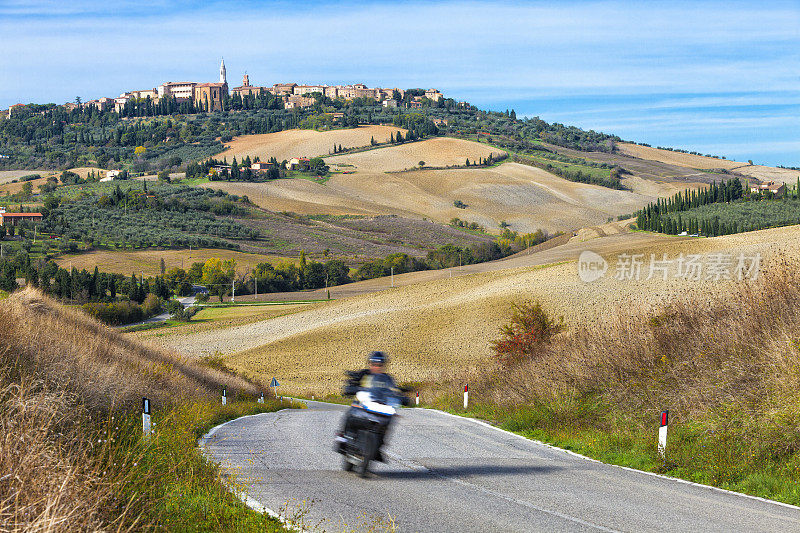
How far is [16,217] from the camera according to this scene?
125 metres

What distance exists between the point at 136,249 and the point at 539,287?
239 feet

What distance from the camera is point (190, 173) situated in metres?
186

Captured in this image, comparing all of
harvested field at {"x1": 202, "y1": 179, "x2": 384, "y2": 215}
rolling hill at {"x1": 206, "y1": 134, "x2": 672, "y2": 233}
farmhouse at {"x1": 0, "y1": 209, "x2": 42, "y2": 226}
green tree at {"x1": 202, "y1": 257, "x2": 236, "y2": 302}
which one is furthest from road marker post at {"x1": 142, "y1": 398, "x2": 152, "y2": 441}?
harvested field at {"x1": 202, "y1": 179, "x2": 384, "y2": 215}

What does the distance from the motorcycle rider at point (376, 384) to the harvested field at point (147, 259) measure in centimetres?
9097

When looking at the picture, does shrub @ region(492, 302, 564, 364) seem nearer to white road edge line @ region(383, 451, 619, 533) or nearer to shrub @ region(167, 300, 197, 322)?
white road edge line @ region(383, 451, 619, 533)

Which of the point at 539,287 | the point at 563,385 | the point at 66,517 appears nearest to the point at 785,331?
the point at 563,385

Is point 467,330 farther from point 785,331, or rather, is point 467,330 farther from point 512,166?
point 512,166

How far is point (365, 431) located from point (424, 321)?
49710mm

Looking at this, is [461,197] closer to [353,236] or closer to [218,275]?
[353,236]

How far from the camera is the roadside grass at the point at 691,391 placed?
9.94m

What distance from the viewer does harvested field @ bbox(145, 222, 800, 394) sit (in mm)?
48531

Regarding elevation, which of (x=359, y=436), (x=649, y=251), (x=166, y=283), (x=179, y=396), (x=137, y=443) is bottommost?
(x=166, y=283)

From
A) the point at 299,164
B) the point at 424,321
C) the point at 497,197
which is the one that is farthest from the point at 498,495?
the point at 299,164

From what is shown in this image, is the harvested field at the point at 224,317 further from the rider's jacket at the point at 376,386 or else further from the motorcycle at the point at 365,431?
the motorcycle at the point at 365,431
